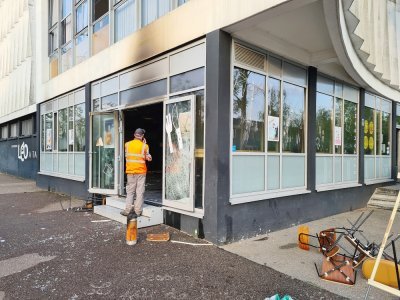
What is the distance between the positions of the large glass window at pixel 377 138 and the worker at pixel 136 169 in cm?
748

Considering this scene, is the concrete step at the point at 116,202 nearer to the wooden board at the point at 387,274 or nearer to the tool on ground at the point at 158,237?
the tool on ground at the point at 158,237

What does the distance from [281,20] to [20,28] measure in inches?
699

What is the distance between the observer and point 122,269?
4.63 metres

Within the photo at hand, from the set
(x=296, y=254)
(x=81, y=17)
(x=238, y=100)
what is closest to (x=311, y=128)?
(x=238, y=100)

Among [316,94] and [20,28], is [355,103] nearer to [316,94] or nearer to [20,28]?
[316,94]

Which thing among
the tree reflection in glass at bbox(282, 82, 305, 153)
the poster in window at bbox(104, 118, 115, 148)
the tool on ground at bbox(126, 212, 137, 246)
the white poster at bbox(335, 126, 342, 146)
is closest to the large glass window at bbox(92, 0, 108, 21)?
the poster in window at bbox(104, 118, 115, 148)

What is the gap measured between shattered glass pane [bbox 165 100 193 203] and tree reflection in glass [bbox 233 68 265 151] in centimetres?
90

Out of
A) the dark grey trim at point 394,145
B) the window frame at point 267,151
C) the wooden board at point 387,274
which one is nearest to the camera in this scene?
the wooden board at point 387,274

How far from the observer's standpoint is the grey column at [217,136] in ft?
18.8

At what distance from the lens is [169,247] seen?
561cm

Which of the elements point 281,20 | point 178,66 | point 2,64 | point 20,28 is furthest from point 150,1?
point 2,64

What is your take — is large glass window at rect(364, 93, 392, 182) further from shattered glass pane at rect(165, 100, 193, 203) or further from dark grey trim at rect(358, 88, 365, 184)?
shattered glass pane at rect(165, 100, 193, 203)

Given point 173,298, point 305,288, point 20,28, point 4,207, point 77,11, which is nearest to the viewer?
point 173,298

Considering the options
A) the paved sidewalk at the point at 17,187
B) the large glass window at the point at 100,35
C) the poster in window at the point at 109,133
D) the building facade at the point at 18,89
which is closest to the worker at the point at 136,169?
the poster in window at the point at 109,133
